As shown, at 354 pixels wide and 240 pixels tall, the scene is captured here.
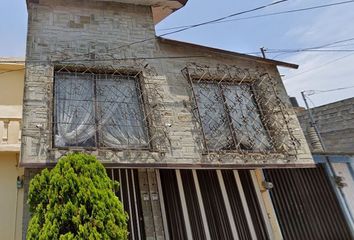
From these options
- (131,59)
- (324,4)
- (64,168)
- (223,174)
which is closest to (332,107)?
(324,4)

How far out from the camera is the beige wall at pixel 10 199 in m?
6.38

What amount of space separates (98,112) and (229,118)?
3.41m

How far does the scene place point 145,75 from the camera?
24.1 feet

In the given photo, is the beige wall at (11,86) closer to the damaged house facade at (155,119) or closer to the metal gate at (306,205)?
the damaged house facade at (155,119)

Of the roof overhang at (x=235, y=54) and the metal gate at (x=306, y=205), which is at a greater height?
the roof overhang at (x=235, y=54)

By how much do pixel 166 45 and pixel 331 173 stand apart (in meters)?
6.38

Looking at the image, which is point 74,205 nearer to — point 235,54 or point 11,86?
point 11,86

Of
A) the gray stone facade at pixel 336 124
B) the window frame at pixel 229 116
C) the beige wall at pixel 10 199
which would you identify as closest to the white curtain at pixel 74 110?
the beige wall at pixel 10 199

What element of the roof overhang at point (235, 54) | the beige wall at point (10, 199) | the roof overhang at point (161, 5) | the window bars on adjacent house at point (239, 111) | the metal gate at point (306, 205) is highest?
the roof overhang at point (161, 5)

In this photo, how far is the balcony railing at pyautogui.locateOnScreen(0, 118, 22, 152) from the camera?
690 cm

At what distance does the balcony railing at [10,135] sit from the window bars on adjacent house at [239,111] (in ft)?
14.6

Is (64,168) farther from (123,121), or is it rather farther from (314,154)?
(314,154)

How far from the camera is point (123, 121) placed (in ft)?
A: 21.9

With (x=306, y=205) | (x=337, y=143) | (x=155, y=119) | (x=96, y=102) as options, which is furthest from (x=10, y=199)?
(x=337, y=143)
